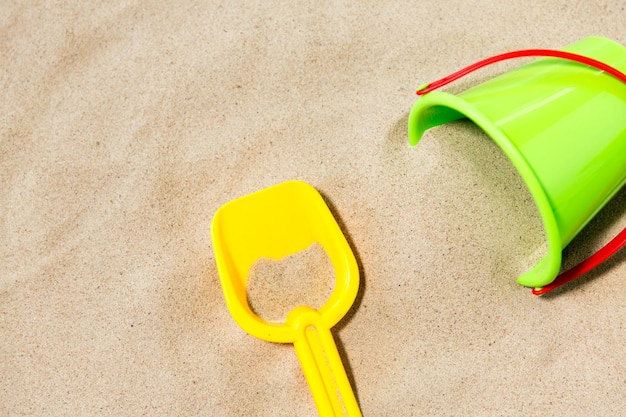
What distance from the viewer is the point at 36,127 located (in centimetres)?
93

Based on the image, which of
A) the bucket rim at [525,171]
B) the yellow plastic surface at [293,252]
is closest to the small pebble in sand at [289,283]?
the yellow plastic surface at [293,252]

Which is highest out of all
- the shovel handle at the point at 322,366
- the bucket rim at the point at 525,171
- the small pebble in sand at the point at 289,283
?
the bucket rim at the point at 525,171

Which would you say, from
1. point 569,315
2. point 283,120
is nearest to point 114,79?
point 283,120

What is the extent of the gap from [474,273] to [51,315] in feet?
2.17

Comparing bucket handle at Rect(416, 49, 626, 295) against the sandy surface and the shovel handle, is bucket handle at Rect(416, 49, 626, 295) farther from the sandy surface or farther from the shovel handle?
the shovel handle

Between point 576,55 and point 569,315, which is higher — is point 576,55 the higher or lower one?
the higher one

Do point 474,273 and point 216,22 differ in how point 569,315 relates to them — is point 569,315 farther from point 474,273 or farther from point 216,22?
point 216,22

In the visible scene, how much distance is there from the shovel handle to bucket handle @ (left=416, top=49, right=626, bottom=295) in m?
0.32

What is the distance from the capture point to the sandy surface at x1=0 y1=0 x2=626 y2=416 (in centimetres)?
85

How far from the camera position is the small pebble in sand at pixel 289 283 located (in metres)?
0.85

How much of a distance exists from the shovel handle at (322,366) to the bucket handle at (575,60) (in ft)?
1.05

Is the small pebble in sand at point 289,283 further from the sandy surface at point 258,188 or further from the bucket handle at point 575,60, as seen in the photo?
the bucket handle at point 575,60

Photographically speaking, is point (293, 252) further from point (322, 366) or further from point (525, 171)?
point (525, 171)

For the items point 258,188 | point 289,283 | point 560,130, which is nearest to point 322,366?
point 289,283
